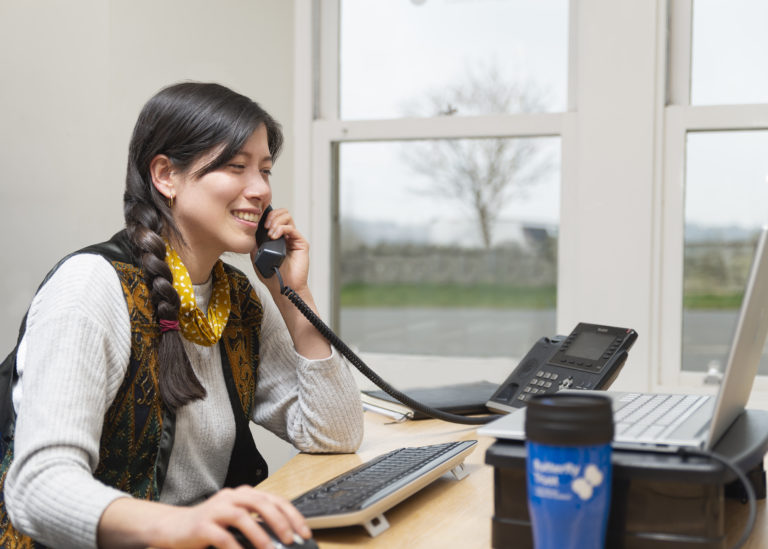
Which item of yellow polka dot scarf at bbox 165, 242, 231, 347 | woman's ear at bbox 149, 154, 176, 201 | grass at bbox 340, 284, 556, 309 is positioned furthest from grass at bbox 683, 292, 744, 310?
woman's ear at bbox 149, 154, 176, 201

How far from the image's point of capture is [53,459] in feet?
3.10

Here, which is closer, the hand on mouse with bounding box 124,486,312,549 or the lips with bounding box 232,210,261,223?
the hand on mouse with bounding box 124,486,312,549

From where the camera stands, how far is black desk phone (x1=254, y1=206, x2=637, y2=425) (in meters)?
1.43

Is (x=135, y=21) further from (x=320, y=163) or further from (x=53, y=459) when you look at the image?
(x=53, y=459)

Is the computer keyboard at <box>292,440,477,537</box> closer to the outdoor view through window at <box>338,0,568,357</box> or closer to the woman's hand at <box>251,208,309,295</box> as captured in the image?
the woman's hand at <box>251,208,309,295</box>

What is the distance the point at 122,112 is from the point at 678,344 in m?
1.56

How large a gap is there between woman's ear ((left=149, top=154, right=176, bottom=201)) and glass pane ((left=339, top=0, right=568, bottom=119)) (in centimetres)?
110

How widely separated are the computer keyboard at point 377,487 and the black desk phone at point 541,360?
0.31 m

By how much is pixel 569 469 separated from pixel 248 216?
0.93m

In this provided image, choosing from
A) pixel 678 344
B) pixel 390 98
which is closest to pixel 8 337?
pixel 390 98

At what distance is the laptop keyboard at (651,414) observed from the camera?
805 mm

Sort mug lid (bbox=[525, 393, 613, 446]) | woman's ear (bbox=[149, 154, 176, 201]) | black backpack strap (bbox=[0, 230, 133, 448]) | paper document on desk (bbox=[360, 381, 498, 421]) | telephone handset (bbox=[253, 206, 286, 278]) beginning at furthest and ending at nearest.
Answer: paper document on desk (bbox=[360, 381, 498, 421]) < telephone handset (bbox=[253, 206, 286, 278]) < woman's ear (bbox=[149, 154, 176, 201]) < black backpack strap (bbox=[0, 230, 133, 448]) < mug lid (bbox=[525, 393, 613, 446])

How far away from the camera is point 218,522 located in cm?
77

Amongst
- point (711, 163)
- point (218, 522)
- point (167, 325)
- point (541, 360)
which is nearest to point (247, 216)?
point (167, 325)
